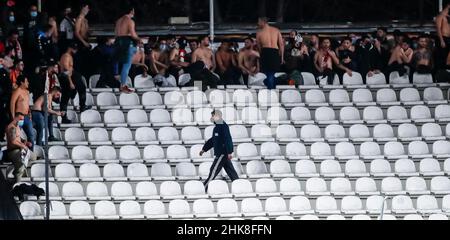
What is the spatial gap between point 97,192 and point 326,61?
2.37 m

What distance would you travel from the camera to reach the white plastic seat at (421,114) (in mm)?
12742

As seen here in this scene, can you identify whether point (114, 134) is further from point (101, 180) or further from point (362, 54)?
Answer: point (362, 54)

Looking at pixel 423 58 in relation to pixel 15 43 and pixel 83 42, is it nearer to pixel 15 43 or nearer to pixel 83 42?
pixel 83 42

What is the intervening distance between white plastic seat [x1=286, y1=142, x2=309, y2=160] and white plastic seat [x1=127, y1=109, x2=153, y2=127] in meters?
0.94

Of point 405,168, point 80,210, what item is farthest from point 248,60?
point 80,210

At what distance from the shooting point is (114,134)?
487 inches

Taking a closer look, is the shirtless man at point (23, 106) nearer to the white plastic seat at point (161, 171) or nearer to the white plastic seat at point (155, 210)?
→ the white plastic seat at point (161, 171)

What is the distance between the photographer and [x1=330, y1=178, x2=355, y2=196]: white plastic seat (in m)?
12.0

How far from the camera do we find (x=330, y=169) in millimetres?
12211

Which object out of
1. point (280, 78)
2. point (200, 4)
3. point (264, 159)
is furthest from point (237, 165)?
point (200, 4)

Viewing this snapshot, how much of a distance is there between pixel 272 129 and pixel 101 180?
4.10 ft
